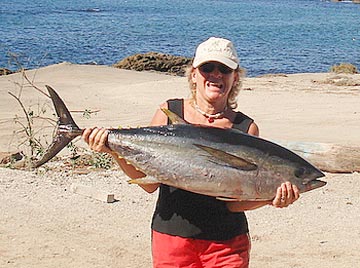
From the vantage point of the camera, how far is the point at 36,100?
15883 millimetres

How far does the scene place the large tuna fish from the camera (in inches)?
131

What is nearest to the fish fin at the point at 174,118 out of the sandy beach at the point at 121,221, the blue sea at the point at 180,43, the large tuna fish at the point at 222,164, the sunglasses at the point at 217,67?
the large tuna fish at the point at 222,164

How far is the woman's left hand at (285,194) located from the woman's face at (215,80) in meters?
0.55

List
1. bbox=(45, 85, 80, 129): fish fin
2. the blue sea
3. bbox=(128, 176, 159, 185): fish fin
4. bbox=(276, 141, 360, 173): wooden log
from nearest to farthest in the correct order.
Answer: bbox=(128, 176, 159, 185): fish fin
bbox=(45, 85, 80, 129): fish fin
bbox=(276, 141, 360, 173): wooden log
the blue sea

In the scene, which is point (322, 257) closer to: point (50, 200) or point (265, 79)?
point (50, 200)

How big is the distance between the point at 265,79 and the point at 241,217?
646 inches

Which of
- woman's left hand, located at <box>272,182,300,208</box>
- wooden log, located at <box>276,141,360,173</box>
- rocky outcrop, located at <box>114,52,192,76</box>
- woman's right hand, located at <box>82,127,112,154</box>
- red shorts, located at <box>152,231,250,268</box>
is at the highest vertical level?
woman's right hand, located at <box>82,127,112,154</box>

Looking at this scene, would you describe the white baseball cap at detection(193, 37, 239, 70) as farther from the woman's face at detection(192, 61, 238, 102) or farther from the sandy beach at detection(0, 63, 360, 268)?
the sandy beach at detection(0, 63, 360, 268)

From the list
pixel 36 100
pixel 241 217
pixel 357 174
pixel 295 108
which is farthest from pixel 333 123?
pixel 241 217

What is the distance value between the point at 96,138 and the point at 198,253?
71 centimetres

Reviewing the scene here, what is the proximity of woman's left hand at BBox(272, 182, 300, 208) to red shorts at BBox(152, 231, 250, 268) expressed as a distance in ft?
1.27

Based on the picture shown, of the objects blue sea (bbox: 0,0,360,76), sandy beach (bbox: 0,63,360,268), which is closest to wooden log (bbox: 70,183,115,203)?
sandy beach (bbox: 0,63,360,268)

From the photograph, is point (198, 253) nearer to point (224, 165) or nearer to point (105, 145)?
point (224, 165)

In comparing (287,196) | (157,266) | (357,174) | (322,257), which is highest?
(287,196)
